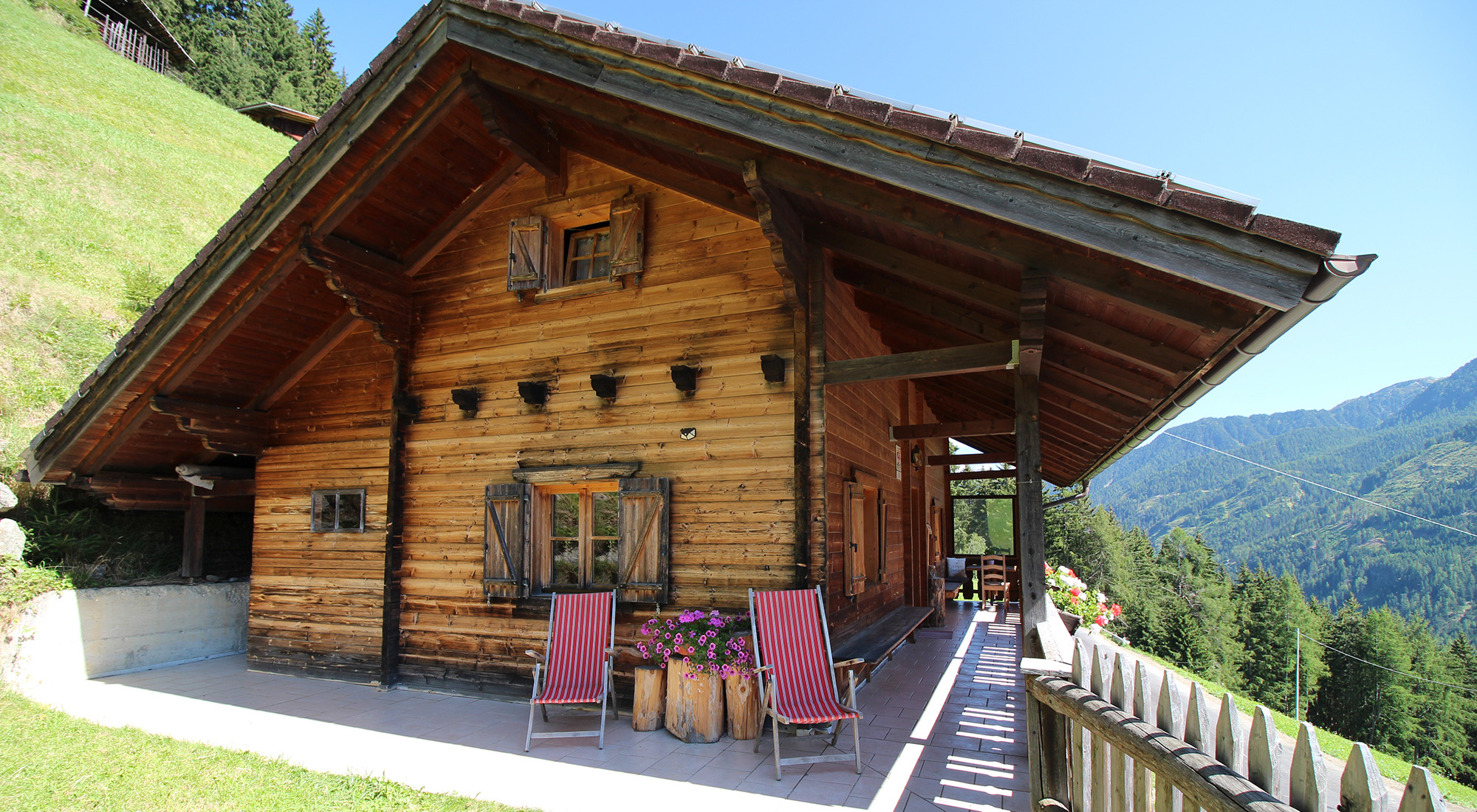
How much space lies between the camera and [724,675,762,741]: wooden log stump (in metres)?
4.92

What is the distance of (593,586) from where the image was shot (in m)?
6.11

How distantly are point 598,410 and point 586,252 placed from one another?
1533 millimetres

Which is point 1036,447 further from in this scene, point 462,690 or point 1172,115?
point 1172,115

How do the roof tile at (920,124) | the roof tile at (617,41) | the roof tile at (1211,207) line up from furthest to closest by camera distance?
the roof tile at (617,41), the roof tile at (920,124), the roof tile at (1211,207)

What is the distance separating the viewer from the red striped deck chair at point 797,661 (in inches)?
177

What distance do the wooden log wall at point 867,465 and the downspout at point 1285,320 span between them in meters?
2.43

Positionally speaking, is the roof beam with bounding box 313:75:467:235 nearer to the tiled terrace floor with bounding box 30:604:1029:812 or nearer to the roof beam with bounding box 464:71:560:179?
the roof beam with bounding box 464:71:560:179

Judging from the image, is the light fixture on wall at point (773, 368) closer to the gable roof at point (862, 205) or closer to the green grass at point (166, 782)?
the gable roof at point (862, 205)

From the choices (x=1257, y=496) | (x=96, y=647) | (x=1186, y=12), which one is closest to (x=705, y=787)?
(x=96, y=647)

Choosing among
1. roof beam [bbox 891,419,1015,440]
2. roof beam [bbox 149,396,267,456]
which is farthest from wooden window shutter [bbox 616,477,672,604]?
roof beam [bbox 149,396,267,456]

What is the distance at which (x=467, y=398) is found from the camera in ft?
21.5

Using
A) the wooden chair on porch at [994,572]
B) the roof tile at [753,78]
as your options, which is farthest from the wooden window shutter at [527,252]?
the wooden chair on porch at [994,572]

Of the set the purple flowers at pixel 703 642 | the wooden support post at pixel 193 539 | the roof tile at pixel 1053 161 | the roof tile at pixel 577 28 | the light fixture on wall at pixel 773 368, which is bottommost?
the purple flowers at pixel 703 642

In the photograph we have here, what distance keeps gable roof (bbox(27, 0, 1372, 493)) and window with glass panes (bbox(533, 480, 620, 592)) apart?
2704mm
